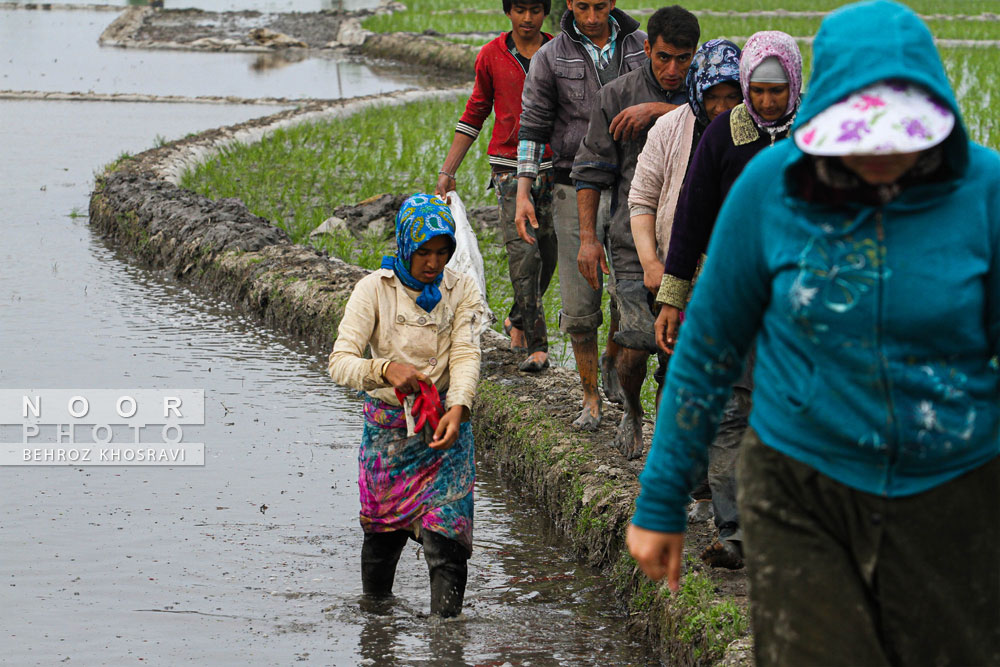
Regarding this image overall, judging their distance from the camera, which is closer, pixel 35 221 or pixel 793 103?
pixel 793 103

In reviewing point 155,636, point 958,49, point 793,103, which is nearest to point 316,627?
point 155,636

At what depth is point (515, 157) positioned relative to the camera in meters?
6.28

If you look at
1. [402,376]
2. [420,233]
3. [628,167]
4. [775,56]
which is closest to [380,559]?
[402,376]

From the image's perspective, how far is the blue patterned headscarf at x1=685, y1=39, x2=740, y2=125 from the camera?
4055 mm

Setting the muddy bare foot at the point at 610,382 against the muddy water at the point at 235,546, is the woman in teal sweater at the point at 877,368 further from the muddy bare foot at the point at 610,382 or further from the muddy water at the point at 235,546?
the muddy bare foot at the point at 610,382

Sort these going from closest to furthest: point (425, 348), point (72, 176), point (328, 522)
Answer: point (425, 348) < point (328, 522) < point (72, 176)

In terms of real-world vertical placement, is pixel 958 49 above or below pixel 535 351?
above

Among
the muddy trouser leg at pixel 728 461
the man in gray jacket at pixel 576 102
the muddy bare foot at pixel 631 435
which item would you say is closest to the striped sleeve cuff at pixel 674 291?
the muddy trouser leg at pixel 728 461

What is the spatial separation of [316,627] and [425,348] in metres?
0.95

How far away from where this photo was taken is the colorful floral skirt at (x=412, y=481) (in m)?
3.97

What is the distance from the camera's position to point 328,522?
520cm

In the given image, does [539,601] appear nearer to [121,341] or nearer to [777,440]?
[777,440]

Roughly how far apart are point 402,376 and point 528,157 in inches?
84.1

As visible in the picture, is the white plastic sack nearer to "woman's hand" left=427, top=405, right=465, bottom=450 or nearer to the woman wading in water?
the woman wading in water
